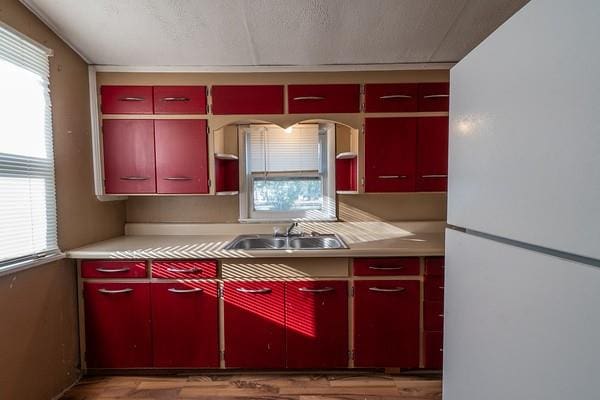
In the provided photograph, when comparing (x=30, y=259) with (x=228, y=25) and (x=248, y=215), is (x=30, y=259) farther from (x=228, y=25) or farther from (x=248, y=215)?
(x=228, y=25)

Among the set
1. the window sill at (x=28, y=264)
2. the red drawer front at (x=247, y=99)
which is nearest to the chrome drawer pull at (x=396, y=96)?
the red drawer front at (x=247, y=99)

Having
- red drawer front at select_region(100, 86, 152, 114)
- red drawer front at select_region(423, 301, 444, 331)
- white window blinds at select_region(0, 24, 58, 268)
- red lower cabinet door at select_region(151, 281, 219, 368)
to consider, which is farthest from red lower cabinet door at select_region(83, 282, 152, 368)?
red drawer front at select_region(423, 301, 444, 331)

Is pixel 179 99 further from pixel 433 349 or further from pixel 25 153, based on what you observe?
pixel 433 349

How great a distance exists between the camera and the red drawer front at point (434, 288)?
1.95 metres

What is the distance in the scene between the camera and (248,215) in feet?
8.39

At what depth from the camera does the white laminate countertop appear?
1.92m

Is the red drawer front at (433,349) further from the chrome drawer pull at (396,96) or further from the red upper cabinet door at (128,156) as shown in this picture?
the red upper cabinet door at (128,156)

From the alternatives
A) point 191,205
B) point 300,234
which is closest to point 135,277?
point 191,205

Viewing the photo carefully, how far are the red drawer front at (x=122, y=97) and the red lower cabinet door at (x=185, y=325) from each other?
1.31 m

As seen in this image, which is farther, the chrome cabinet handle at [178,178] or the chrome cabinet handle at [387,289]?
the chrome cabinet handle at [178,178]

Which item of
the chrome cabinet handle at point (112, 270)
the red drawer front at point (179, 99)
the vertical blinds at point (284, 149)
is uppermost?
the red drawer front at point (179, 99)

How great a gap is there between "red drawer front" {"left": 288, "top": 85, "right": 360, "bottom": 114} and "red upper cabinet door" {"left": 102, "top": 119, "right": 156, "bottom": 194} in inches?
43.8

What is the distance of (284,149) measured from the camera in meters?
2.55

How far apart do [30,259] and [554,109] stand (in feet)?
7.44
